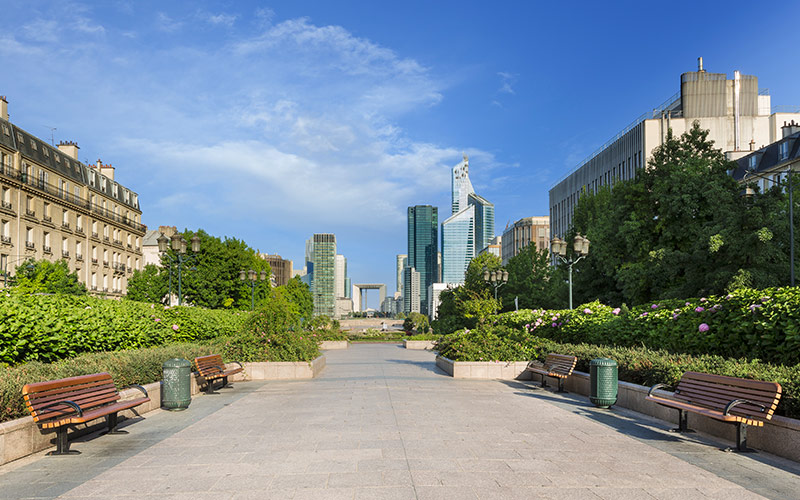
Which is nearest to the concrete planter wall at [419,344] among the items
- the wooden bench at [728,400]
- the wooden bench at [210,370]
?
the wooden bench at [210,370]

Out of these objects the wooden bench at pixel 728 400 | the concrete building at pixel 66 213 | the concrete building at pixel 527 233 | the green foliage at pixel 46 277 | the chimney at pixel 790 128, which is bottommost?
the wooden bench at pixel 728 400

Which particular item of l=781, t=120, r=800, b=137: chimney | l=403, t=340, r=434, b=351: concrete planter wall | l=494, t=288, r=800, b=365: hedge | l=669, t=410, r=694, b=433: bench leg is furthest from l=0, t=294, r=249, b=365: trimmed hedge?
l=781, t=120, r=800, b=137: chimney

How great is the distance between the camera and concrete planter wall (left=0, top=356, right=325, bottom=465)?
7445 millimetres

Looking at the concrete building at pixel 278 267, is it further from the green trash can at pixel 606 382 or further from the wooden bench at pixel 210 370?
the green trash can at pixel 606 382

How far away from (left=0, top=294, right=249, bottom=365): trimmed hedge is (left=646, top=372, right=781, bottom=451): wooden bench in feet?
35.7

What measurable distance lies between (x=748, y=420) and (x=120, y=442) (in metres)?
8.84

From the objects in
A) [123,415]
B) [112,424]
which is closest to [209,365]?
[123,415]

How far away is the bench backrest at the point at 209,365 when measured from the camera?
1380 cm

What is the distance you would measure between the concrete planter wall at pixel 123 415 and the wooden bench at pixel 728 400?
9130mm

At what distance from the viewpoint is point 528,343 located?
18.8 m

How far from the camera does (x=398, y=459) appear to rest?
7504 millimetres

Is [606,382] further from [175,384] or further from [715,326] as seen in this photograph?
[175,384]

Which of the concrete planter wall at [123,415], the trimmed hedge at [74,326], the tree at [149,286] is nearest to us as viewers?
the concrete planter wall at [123,415]

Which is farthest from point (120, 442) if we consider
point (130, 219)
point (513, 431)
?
point (130, 219)
